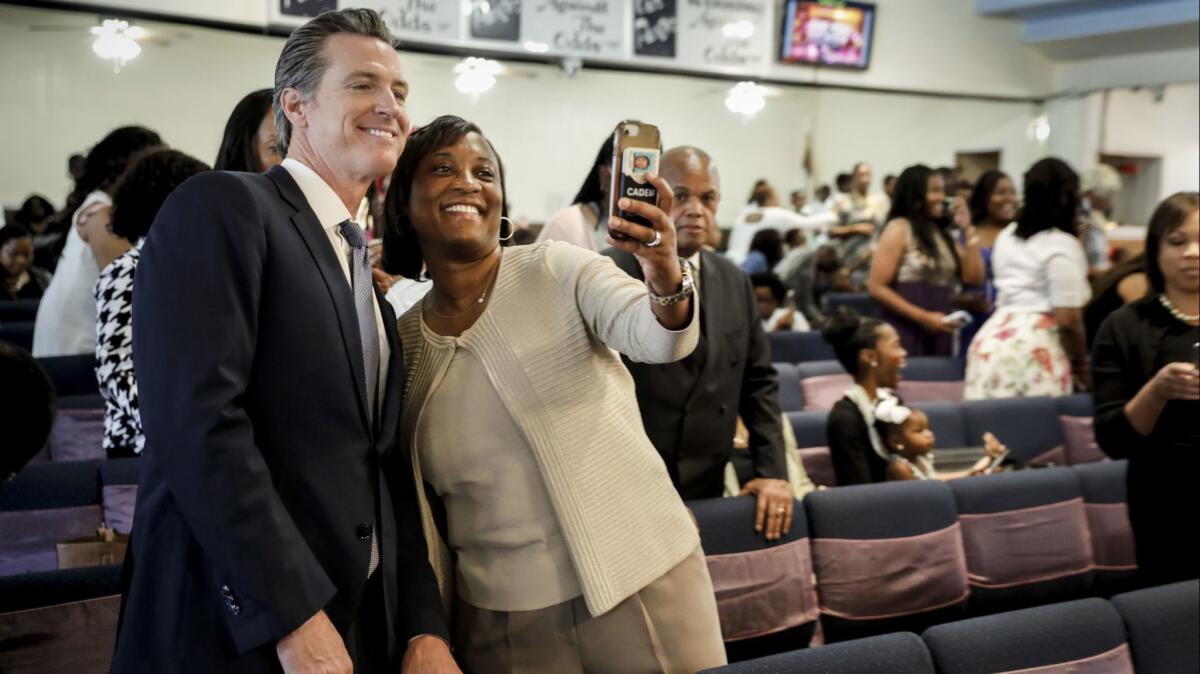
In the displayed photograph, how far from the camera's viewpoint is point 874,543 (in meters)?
2.71

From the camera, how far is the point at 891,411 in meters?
3.35

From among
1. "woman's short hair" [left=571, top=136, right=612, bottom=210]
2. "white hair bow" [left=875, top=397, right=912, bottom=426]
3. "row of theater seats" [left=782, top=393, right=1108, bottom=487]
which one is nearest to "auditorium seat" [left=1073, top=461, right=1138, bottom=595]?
"white hair bow" [left=875, top=397, right=912, bottom=426]

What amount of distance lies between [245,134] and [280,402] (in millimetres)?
1190

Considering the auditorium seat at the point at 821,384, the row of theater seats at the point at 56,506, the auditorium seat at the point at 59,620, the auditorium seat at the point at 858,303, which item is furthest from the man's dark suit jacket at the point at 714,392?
the auditorium seat at the point at 858,303

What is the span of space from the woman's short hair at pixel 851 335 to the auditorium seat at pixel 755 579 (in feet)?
3.36

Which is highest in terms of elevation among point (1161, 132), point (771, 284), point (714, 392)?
point (1161, 132)

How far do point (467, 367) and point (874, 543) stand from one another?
4.84 feet

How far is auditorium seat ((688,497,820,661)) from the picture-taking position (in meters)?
2.45

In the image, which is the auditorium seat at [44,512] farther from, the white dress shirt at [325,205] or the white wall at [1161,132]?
the white wall at [1161,132]

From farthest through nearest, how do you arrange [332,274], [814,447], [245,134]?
Answer: [814,447] → [245,134] → [332,274]

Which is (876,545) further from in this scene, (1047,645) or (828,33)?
(828,33)

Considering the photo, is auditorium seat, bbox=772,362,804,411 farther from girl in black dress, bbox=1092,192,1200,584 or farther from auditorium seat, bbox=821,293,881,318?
girl in black dress, bbox=1092,192,1200,584

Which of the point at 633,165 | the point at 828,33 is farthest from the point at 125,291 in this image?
the point at 828,33

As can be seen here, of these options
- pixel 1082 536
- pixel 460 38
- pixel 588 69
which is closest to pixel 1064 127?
Answer: pixel 588 69
